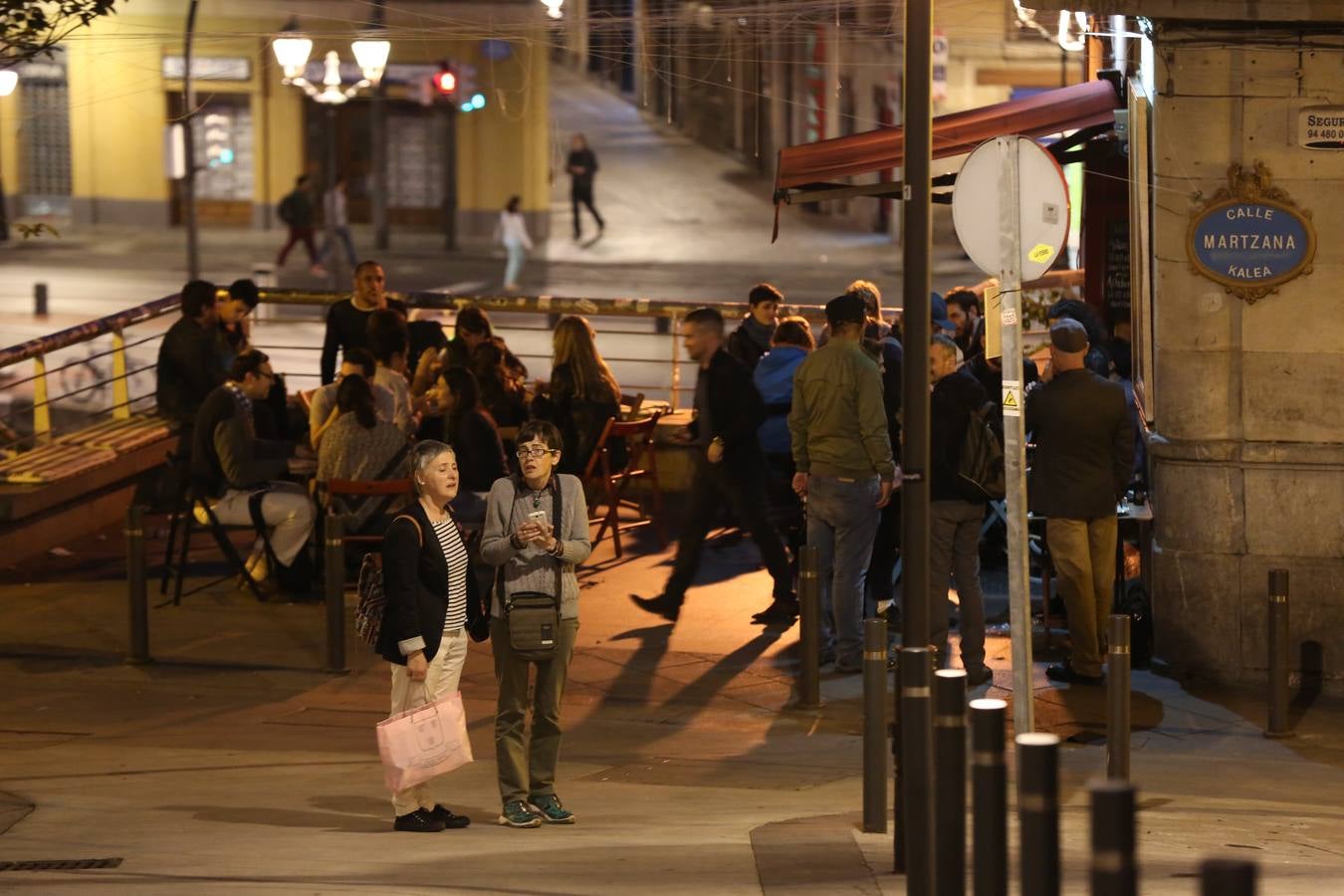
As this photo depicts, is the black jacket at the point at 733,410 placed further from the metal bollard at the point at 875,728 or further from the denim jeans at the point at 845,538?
the metal bollard at the point at 875,728

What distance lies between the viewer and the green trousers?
26.5 feet

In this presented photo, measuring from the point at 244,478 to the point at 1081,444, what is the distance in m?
5.08

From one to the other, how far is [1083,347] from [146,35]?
255 inches

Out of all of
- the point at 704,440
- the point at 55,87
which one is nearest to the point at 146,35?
the point at 704,440

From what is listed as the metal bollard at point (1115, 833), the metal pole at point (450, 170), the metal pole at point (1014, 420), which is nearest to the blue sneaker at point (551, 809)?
the metal pole at point (1014, 420)

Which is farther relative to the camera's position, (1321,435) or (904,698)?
(1321,435)

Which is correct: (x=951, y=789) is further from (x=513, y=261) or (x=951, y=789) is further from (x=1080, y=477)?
(x=513, y=261)

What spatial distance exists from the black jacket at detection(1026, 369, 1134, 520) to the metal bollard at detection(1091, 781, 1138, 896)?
649 centimetres

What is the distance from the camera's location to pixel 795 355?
40.4 feet

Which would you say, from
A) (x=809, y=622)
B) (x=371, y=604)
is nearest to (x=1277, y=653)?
(x=809, y=622)

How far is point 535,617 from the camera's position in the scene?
7.97m

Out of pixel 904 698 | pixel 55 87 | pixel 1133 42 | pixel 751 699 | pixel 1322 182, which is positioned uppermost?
pixel 55 87

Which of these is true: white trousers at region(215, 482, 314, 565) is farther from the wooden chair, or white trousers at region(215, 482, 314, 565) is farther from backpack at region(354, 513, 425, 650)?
backpack at region(354, 513, 425, 650)

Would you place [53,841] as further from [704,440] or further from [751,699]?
Answer: [704,440]
